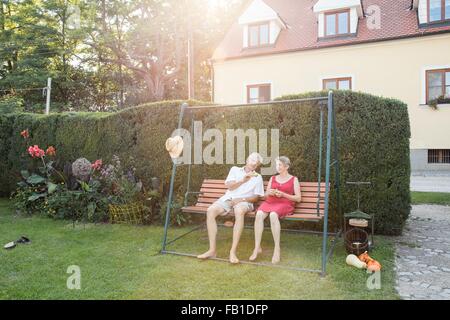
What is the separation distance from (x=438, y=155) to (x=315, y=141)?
11243 mm

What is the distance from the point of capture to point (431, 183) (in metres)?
11.8

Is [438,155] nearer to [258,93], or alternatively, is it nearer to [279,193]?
[258,93]

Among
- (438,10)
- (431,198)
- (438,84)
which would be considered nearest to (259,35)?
(438,10)

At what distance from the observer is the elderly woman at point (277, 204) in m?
4.60

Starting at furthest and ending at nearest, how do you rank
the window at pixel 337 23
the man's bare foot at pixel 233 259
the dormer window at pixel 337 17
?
the window at pixel 337 23 < the dormer window at pixel 337 17 < the man's bare foot at pixel 233 259

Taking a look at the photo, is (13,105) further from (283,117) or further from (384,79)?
(384,79)

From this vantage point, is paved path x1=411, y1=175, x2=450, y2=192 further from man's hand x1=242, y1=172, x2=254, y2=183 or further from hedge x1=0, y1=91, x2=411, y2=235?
man's hand x1=242, y1=172, x2=254, y2=183

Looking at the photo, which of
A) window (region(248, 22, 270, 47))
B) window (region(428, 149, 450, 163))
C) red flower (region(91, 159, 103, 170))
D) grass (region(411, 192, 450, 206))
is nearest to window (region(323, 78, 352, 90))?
window (region(248, 22, 270, 47))

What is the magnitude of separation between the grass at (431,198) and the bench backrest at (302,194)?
193 inches

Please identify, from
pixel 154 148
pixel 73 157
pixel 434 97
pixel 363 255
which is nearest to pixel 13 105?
pixel 73 157

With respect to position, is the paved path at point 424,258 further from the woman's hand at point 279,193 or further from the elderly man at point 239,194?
the elderly man at point 239,194

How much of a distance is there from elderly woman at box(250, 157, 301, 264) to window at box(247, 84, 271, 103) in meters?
12.8

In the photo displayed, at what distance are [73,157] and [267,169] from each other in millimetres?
4736

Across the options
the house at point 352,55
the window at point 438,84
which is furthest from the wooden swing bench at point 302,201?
the window at point 438,84
